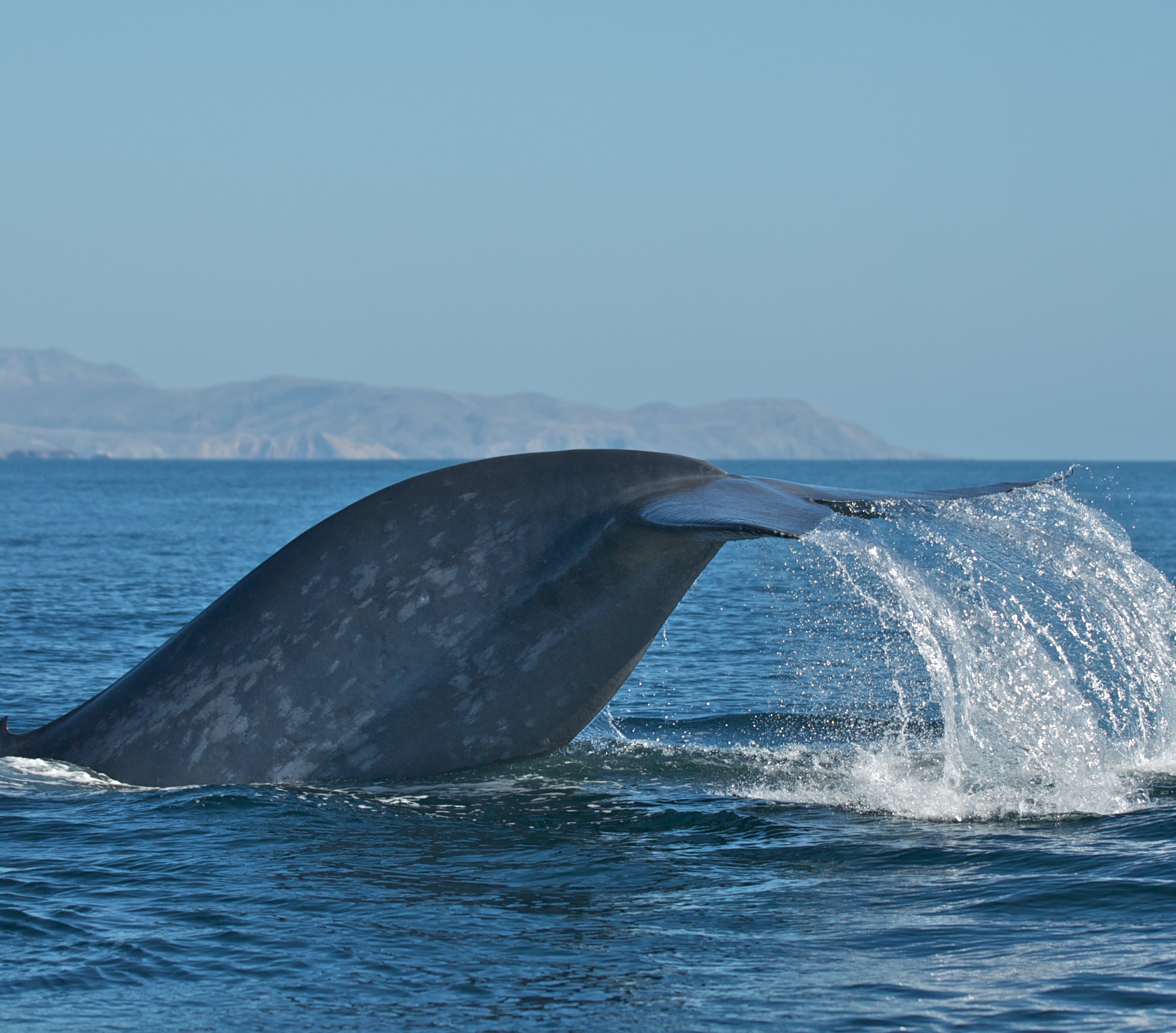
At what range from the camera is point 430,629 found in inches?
279

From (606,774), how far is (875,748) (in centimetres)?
217

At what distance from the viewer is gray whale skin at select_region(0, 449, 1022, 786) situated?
6957mm

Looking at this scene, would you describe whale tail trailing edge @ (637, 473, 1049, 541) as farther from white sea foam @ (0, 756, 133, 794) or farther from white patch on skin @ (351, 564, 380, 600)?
white sea foam @ (0, 756, 133, 794)

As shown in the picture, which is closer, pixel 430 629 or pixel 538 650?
pixel 430 629

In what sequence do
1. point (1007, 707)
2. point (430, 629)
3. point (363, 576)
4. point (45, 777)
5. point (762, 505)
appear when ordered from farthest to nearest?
point (1007, 707) → point (45, 777) → point (430, 629) → point (363, 576) → point (762, 505)

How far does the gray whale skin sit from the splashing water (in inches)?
21.2

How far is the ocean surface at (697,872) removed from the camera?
5492 millimetres

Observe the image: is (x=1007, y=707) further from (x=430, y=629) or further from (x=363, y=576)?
(x=363, y=576)

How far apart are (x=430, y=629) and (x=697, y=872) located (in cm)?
169

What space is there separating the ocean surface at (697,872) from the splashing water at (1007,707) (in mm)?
34

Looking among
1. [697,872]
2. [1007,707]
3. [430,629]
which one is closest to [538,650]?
[430,629]

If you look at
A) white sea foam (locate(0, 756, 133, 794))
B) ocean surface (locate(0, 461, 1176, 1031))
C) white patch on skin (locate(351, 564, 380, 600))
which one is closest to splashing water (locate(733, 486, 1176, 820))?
ocean surface (locate(0, 461, 1176, 1031))

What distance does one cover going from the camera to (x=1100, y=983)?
5598mm

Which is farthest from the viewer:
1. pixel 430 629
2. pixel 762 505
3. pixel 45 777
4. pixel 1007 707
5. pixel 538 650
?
pixel 1007 707
